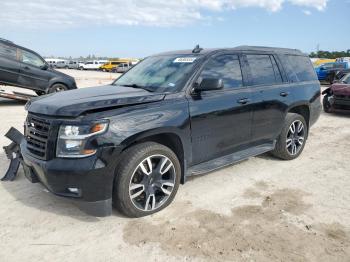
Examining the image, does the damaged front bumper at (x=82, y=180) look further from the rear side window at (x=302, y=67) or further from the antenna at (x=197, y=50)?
the rear side window at (x=302, y=67)

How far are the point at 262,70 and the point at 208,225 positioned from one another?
2689 millimetres

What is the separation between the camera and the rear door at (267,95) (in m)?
4.98

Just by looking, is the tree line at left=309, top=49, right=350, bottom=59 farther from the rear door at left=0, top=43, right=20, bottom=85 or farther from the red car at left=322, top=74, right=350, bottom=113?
the rear door at left=0, top=43, right=20, bottom=85

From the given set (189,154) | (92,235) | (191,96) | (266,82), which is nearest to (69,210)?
(92,235)

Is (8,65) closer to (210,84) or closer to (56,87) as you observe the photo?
(56,87)

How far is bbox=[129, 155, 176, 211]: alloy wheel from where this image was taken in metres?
3.68

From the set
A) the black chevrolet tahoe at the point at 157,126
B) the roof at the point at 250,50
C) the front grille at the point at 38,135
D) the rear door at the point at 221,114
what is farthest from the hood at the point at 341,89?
the front grille at the point at 38,135

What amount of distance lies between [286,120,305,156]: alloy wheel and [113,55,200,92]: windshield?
2.29m

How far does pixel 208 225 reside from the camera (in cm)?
361

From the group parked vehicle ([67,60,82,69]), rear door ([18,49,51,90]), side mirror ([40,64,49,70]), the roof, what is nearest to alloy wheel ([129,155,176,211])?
the roof

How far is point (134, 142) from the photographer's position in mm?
3629

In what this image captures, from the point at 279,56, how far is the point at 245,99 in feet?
4.66

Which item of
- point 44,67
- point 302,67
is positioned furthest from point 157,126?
point 44,67

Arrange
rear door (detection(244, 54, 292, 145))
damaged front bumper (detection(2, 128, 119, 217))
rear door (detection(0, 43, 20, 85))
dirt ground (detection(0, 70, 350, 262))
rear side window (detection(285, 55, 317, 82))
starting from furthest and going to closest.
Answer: rear door (detection(0, 43, 20, 85))
rear side window (detection(285, 55, 317, 82))
rear door (detection(244, 54, 292, 145))
damaged front bumper (detection(2, 128, 119, 217))
dirt ground (detection(0, 70, 350, 262))
